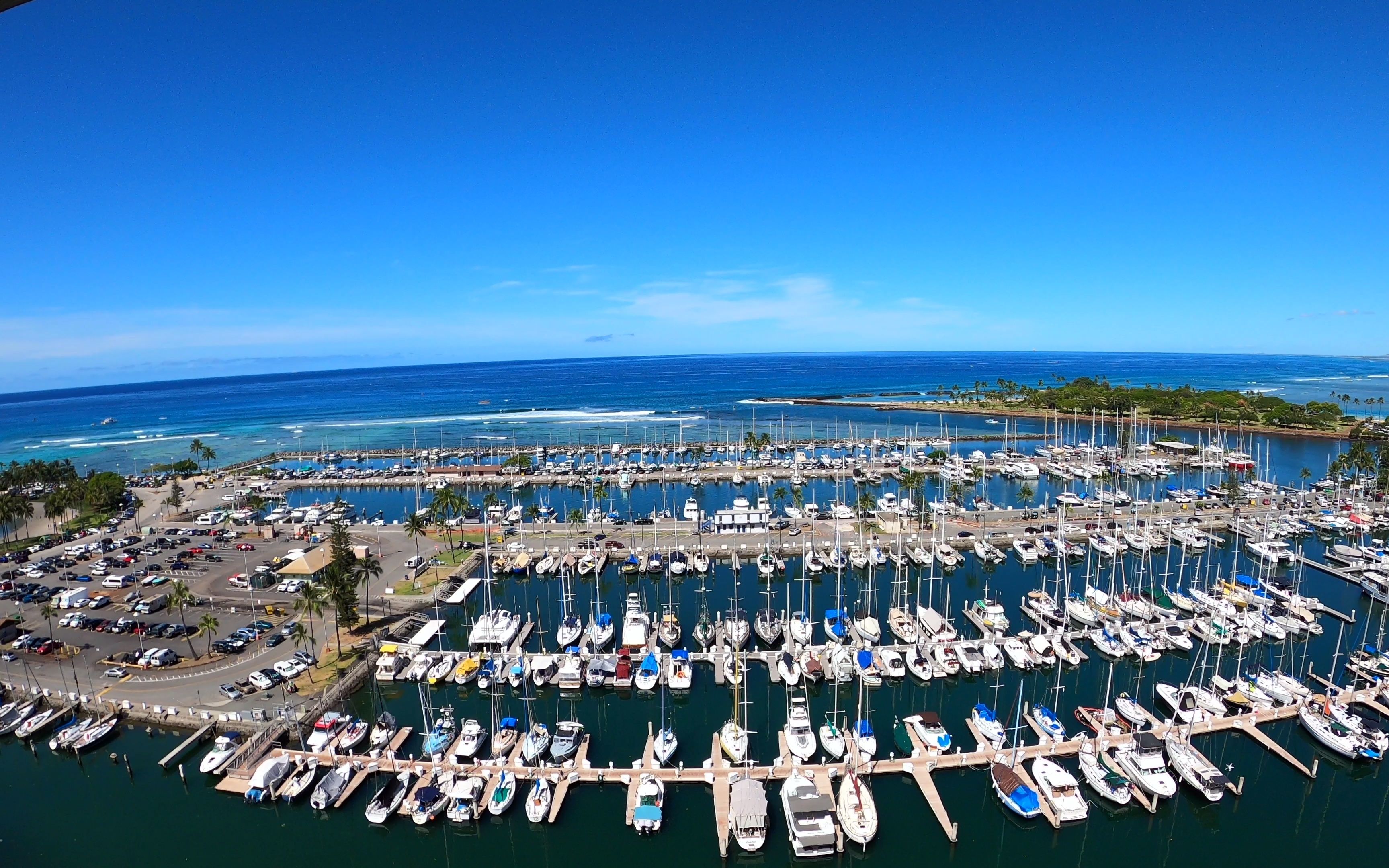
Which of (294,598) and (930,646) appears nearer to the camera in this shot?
(930,646)

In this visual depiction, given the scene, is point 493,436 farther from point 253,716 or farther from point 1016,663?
point 1016,663

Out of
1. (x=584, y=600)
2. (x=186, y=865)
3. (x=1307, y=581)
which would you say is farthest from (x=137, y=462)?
(x=1307, y=581)

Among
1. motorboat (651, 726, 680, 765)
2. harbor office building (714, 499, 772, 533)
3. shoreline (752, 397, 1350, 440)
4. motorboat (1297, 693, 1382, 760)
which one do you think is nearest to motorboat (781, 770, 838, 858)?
motorboat (651, 726, 680, 765)

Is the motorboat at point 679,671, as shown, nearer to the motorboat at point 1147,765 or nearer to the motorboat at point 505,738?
the motorboat at point 505,738

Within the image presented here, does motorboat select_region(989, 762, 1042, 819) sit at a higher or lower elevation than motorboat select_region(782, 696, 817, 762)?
lower

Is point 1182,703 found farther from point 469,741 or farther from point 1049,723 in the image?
point 469,741

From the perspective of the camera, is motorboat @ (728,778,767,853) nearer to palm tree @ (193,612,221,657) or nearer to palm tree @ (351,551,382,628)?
palm tree @ (351,551,382,628)

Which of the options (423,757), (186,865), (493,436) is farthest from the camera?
(493,436)

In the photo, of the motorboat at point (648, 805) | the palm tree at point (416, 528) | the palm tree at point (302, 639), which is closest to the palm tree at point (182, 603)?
the palm tree at point (302, 639)
